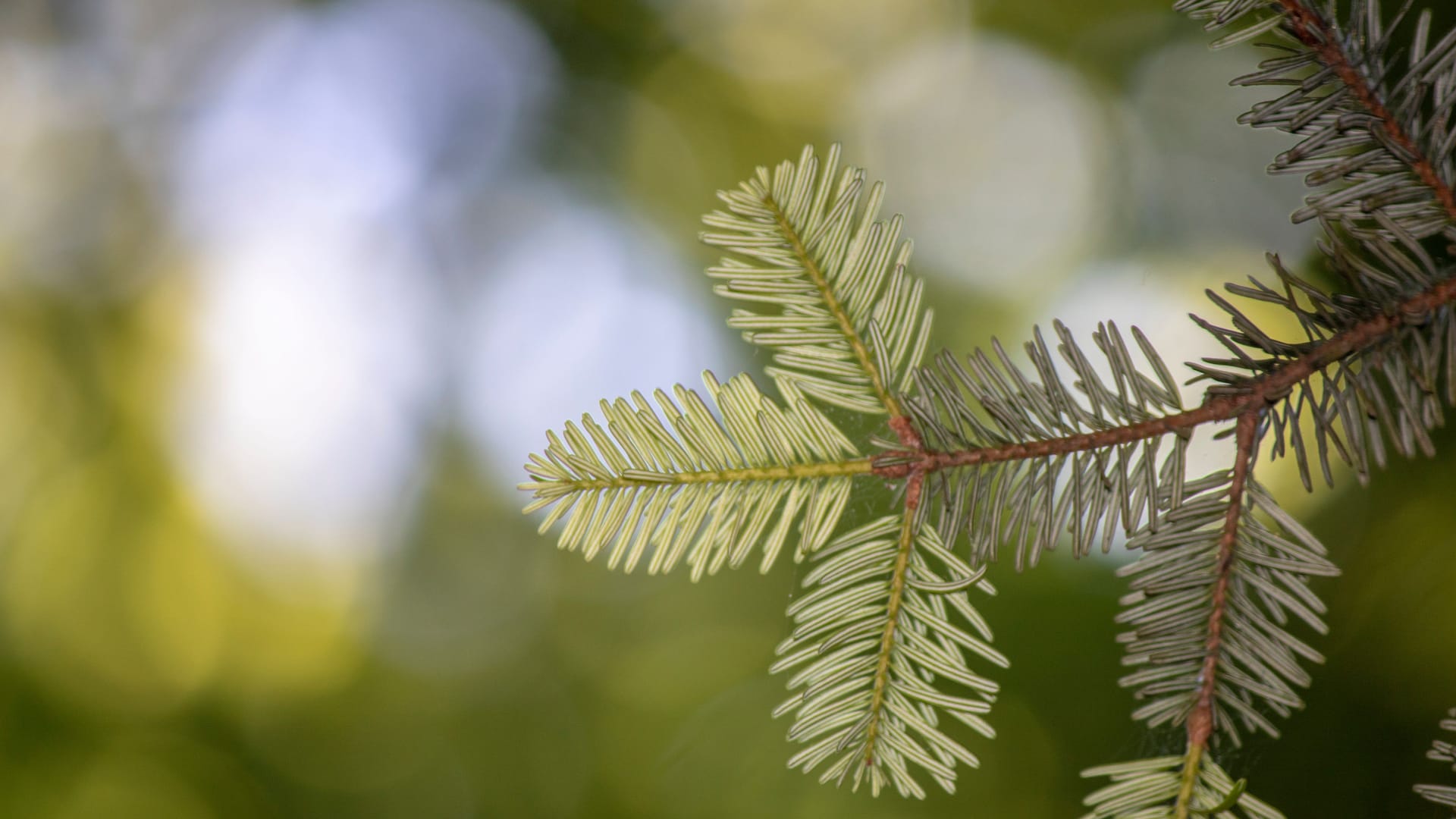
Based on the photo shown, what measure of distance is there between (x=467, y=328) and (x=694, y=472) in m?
1.08

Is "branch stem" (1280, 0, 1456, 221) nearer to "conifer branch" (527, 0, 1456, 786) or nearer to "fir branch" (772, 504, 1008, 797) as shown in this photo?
"conifer branch" (527, 0, 1456, 786)

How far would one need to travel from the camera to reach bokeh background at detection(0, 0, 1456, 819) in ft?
3.45

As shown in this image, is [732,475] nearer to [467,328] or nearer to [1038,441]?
[1038,441]

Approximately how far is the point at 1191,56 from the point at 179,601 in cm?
161

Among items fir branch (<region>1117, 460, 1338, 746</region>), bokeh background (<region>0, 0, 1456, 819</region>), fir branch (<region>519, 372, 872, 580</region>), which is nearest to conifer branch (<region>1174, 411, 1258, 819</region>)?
fir branch (<region>1117, 460, 1338, 746</region>)

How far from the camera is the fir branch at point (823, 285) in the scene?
0.25 metres

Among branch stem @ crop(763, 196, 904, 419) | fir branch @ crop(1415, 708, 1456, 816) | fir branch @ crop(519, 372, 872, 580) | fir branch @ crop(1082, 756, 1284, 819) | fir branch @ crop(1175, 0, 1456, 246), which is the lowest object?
fir branch @ crop(1082, 756, 1284, 819)

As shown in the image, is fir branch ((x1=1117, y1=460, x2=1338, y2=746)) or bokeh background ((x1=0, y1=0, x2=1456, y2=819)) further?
bokeh background ((x1=0, y1=0, x2=1456, y2=819))

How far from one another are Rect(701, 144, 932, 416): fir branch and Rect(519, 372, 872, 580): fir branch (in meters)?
0.02

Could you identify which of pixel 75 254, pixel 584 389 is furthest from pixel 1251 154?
pixel 75 254

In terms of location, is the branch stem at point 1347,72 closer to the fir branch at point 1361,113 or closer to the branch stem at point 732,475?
the fir branch at point 1361,113

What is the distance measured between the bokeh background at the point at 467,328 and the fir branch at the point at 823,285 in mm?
732

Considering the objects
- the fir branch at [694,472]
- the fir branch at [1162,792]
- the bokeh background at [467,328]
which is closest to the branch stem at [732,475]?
the fir branch at [694,472]

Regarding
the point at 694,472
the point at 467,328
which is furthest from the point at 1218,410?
the point at 467,328
